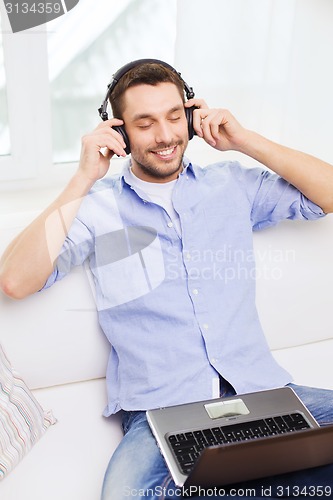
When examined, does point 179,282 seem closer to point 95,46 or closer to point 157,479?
point 157,479

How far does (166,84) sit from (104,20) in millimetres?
606

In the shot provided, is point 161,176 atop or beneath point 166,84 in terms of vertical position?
beneath

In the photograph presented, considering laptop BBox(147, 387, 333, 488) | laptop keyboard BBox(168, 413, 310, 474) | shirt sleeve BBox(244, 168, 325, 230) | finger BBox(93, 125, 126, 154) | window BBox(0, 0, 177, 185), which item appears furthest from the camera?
window BBox(0, 0, 177, 185)

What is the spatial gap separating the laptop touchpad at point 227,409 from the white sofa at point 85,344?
0.25 m

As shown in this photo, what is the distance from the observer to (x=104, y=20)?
203cm

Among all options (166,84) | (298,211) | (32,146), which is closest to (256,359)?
(298,211)

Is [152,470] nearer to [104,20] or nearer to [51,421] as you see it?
[51,421]

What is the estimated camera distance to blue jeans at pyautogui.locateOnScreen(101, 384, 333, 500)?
1223 mm

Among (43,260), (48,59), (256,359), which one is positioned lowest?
(256,359)

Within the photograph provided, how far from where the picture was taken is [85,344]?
1657 millimetres

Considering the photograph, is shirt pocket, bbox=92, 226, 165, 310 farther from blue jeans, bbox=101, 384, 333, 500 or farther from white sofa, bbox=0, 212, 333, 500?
blue jeans, bbox=101, 384, 333, 500

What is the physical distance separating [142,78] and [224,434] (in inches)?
32.3

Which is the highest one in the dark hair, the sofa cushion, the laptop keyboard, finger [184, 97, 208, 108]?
the dark hair

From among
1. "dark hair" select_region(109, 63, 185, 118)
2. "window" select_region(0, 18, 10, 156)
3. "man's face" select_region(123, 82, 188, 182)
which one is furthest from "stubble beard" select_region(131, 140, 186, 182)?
"window" select_region(0, 18, 10, 156)
